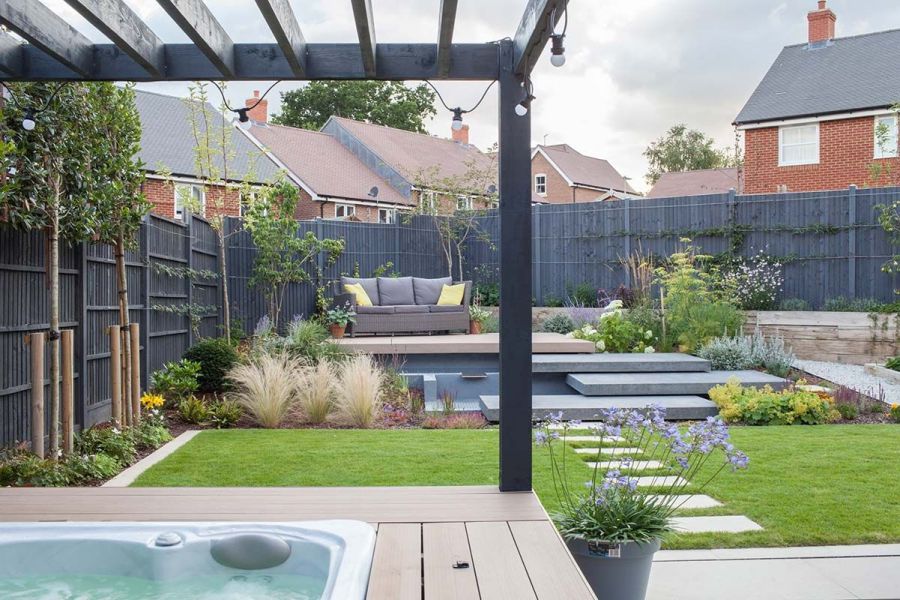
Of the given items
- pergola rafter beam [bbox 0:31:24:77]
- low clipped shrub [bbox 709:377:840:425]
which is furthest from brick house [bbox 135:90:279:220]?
pergola rafter beam [bbox 0:31:24:77]

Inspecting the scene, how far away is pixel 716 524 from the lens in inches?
143

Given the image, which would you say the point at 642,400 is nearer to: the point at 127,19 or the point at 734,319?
the point at 734,319

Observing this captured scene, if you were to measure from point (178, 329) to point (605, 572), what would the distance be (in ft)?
21.4

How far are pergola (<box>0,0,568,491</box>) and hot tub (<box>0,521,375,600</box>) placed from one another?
0.91 metres

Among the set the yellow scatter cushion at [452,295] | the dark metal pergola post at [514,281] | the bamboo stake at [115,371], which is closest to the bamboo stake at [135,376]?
the bamboo stake at [115,371]

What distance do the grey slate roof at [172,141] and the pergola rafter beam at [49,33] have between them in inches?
527

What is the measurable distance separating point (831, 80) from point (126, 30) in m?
15.8

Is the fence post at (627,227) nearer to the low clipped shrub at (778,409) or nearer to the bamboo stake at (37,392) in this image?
the low clipped shrub at (778,409)

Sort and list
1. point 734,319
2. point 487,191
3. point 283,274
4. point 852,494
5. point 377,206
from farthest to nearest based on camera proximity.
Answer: point 377,206
point 487,191
point 283,274
point 734,319
point 852,494

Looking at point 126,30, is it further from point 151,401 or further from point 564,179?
point 564,179

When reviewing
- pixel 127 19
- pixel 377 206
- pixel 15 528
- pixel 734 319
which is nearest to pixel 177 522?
pixel 15 528

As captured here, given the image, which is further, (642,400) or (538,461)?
(642,400)

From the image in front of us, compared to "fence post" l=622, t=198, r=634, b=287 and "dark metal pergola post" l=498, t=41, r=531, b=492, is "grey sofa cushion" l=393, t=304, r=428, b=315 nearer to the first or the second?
"fence post" l=622, t=198, r=634, b=287

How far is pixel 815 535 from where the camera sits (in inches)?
135
